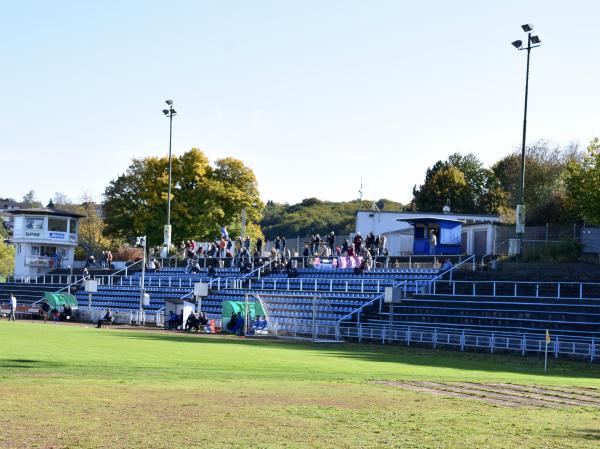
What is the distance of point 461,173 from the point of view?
348 feet

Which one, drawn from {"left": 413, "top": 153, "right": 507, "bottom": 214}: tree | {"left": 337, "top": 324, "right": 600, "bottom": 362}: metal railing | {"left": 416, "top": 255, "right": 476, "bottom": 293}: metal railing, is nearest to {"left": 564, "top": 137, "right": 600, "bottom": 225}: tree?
{"left": 416, "top": 255, "right": 476, "bottom": 293}: metal railing

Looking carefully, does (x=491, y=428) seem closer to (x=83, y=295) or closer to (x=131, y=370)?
(x=131, y=370)

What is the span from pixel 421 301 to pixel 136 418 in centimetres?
3122

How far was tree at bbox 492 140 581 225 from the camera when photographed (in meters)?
66.4

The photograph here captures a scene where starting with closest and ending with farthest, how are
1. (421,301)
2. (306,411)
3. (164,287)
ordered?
(306,411) < (421,301) < (164,287)

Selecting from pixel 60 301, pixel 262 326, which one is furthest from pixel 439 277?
pixel 60 301

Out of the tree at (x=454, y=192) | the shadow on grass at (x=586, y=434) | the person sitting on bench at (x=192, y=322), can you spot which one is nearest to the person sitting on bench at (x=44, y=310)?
the person sitting on bench at (x=192, y=322)

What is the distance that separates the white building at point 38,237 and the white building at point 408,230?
2689 centimetres

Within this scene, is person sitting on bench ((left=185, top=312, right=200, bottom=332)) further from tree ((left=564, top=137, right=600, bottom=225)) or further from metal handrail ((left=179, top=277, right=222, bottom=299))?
tree ((left=564, top=137, right=600, bottom=225))

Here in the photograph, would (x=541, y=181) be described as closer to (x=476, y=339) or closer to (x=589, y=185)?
(x=589, y=185)

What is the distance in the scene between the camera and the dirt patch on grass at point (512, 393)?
684 inches

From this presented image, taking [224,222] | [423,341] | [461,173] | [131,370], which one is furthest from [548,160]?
[131,370]

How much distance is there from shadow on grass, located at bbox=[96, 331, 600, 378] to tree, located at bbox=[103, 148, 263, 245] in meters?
43.8

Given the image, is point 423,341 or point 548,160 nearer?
point 423,341
